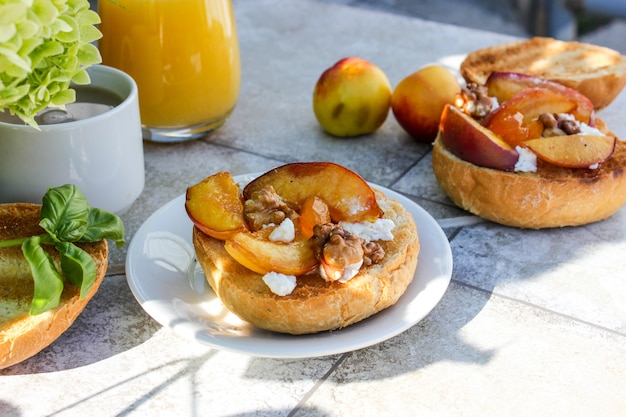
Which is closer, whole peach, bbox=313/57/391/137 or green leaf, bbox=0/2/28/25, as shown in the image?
green leaf, bbox=0/2/28/25

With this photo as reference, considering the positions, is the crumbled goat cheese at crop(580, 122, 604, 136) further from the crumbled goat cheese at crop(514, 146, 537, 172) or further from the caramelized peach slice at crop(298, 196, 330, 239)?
the caramelized peach slice at crop(298, 196, 330, 239)

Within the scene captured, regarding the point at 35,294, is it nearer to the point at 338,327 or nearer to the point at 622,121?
the point at 338,327

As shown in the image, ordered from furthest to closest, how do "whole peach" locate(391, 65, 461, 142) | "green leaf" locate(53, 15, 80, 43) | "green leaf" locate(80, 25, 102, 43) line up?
"whole peach" locate(391, 65, 461, 142), "green leaf" locate(80, 25, 102, 43), "green leaf" locate(53, 15, 80, 43)

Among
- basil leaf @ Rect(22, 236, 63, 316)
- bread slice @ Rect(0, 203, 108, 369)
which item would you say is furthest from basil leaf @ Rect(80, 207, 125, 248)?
basil leaf @ Rect(22, 236, 63, 316)

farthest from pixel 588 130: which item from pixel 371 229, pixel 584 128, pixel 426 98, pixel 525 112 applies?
pixel 371 229

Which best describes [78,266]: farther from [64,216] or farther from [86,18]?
[86,18]

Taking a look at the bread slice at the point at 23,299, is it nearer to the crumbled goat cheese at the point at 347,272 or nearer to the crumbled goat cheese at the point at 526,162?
the crumbled goat cheese at the point at 347,272
